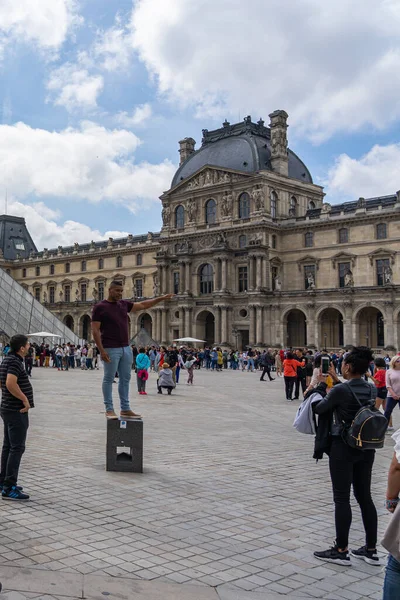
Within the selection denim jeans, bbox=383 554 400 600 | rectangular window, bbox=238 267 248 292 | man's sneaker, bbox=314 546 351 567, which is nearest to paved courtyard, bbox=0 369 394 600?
man's sneaker, bbox=314 546 351 567

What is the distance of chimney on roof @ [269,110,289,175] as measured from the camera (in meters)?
56.8

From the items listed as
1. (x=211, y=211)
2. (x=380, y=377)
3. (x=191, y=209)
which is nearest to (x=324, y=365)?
(x=380, y=377)

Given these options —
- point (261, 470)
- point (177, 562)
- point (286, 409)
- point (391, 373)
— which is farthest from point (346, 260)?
point (177, 562)

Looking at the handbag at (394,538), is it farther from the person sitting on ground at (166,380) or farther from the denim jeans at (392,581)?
the person sitting on ground at (166,380)

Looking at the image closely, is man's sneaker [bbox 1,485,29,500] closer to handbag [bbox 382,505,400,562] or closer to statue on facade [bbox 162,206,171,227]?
handbag [bbox 382,505,400,562]

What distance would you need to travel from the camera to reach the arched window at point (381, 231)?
1955 inches

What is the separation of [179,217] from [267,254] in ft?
→ 37.6

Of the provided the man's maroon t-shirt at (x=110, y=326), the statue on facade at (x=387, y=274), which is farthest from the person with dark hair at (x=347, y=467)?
the statue on facade at (x=387, y=274)

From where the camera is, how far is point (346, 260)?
2042 inches

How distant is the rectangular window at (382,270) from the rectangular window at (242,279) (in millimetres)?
11370

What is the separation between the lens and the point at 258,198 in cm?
5397

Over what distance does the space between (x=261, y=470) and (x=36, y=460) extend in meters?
3.06

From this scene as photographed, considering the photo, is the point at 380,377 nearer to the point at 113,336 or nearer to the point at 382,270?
the point at 113,336

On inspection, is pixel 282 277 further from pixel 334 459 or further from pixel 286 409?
pixel 334 459
